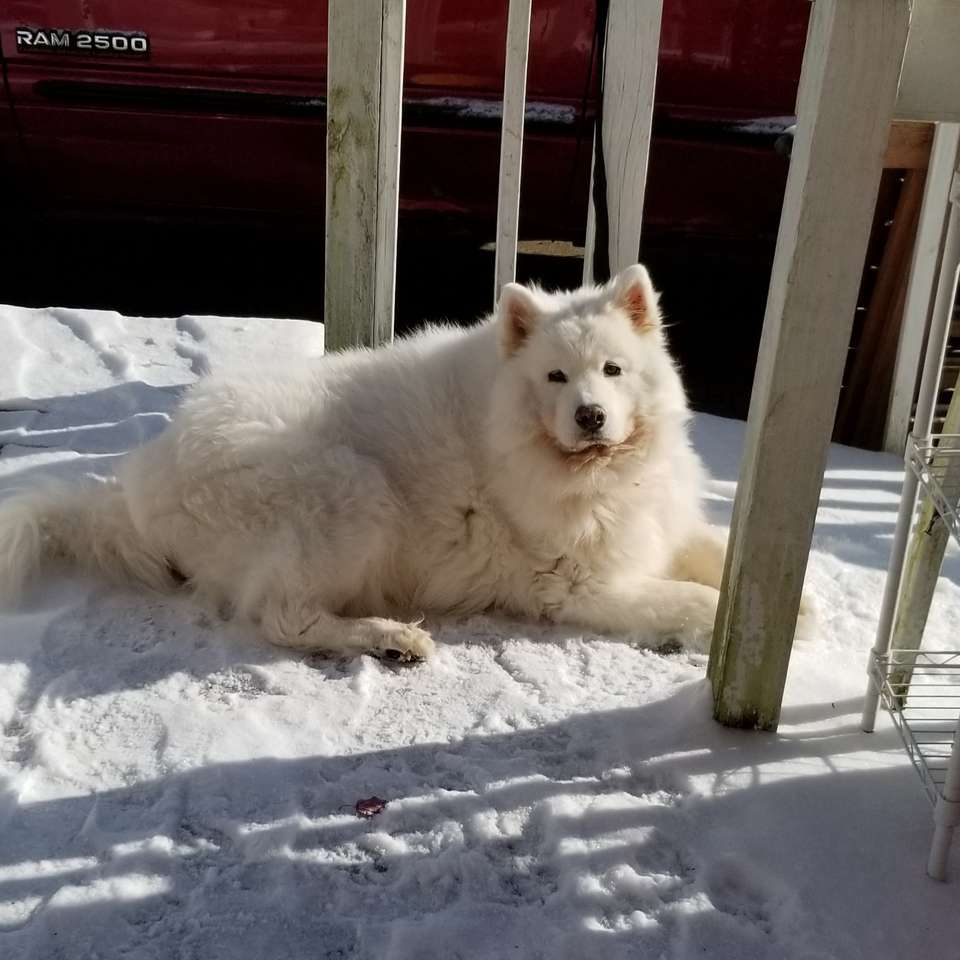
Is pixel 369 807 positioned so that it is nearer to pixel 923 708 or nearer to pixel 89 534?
Answer: pixel 923 708

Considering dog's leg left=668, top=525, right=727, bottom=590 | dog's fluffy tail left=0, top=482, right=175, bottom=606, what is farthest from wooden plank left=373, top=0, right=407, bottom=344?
dog's leg left=668, top=525, right=727, bottom=590

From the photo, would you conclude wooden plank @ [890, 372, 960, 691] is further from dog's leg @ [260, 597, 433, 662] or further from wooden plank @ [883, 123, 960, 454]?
wooden plank @ [883, 123, 960, 454]

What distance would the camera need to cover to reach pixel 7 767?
2.52 metres

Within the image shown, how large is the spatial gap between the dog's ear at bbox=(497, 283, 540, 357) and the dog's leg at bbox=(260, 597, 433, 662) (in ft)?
3.08

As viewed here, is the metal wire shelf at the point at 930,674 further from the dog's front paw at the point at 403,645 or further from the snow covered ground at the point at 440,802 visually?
the dog's front paw at the point at 403,645

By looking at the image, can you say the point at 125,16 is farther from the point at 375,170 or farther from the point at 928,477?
the point at 928,477

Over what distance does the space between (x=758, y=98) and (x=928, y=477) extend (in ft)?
13.6

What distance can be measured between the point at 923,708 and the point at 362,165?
289cm

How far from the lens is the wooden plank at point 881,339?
4.89 metres

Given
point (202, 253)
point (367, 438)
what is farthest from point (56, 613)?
point (202, 253)

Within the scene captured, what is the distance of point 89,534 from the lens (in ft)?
11.3

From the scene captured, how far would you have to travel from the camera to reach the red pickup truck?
5902 millimetres

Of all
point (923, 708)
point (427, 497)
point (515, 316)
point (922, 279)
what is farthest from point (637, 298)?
point (922, 279)

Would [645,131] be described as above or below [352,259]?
above
